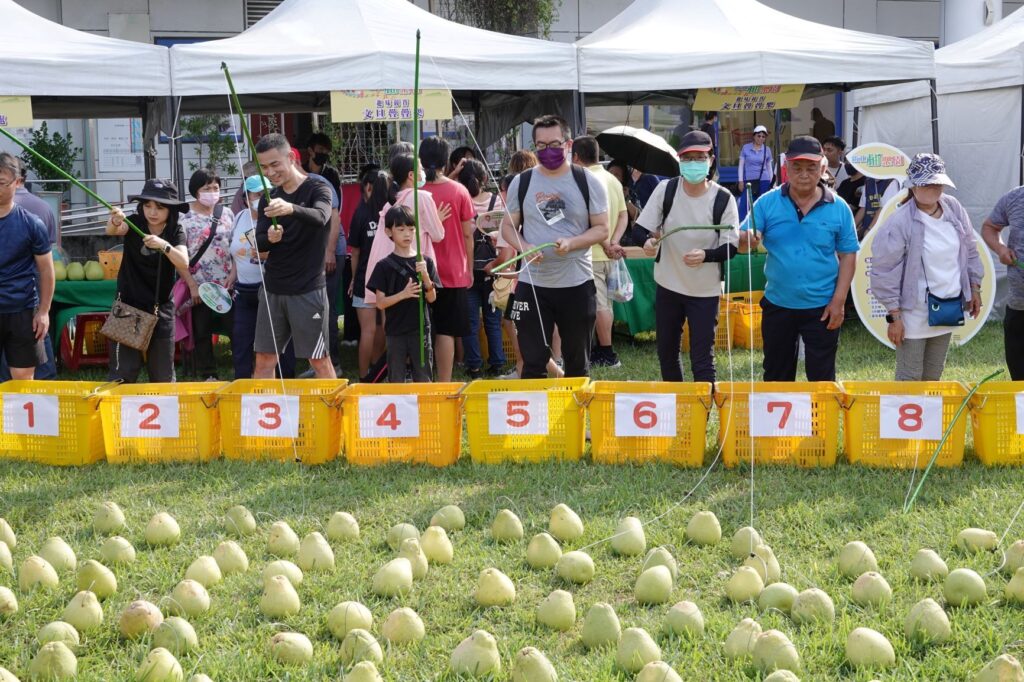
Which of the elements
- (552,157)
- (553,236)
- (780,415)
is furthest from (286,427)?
(780,415)

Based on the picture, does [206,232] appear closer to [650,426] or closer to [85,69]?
[85,69]

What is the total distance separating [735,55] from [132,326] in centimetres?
565

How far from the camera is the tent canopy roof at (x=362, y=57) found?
29.6 feet

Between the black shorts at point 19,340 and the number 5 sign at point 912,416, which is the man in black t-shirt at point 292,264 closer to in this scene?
the black shorts at point 19,340

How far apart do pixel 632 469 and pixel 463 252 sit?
256cm

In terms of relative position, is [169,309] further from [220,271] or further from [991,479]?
[991,479]

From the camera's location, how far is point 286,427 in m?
6.42

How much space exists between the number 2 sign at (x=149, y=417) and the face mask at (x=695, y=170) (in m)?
3.23

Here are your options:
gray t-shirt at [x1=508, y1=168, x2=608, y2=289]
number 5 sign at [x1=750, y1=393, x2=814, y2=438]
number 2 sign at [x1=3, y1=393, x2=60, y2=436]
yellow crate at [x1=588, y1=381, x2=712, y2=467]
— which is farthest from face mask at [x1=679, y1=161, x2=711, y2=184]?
number 2 sign at [x1=3, y1=393, x2=60, y2=436]

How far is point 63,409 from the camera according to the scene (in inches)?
258

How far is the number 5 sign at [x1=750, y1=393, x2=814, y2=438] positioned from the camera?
19.8 feet

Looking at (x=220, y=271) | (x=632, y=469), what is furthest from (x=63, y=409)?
(x=632, y=469)

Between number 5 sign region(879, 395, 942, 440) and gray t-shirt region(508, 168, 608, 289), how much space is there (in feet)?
6.08

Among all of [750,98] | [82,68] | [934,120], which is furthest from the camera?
[750,98]
